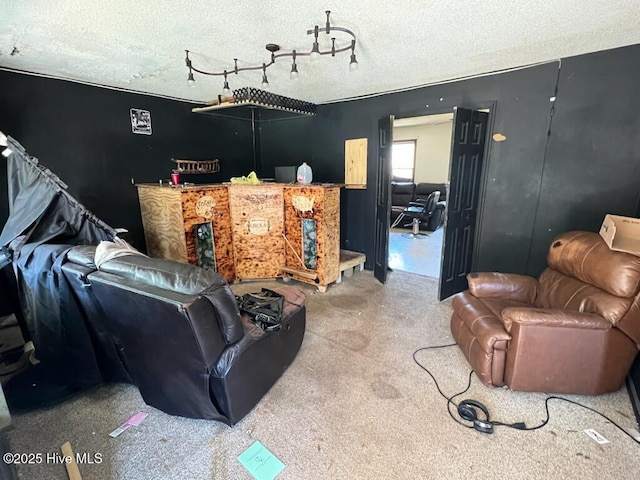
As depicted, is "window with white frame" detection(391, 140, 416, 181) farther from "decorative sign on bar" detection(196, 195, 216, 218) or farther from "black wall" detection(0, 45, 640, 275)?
"decorative sign on bar" detection(196, 195, 216, 218)

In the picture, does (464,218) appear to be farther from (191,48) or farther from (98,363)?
(98,363)

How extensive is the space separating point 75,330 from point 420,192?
271 inches

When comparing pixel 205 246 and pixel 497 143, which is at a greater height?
pixel 497 143

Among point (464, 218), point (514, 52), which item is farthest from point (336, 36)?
point (464, 218)

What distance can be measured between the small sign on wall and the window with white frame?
593cm

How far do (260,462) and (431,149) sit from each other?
25.0 ft

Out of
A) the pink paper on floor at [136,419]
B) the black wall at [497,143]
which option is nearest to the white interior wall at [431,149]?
the black wall at [497,143]

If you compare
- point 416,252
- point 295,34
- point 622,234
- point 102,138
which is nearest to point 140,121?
point 102,138

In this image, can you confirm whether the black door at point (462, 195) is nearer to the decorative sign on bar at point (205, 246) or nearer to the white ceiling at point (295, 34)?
the white ceiling at point (295, 34)

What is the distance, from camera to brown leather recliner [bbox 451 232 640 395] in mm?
1858

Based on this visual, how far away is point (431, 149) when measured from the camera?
7730 millimetres

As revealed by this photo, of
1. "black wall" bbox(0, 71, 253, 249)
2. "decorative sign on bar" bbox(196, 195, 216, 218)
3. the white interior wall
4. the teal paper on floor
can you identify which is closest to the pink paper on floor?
the teal paper on floor

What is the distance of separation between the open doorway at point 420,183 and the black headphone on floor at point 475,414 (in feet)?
10.5

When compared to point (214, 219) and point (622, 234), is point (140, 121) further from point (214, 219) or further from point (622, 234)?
point (622, 234)
